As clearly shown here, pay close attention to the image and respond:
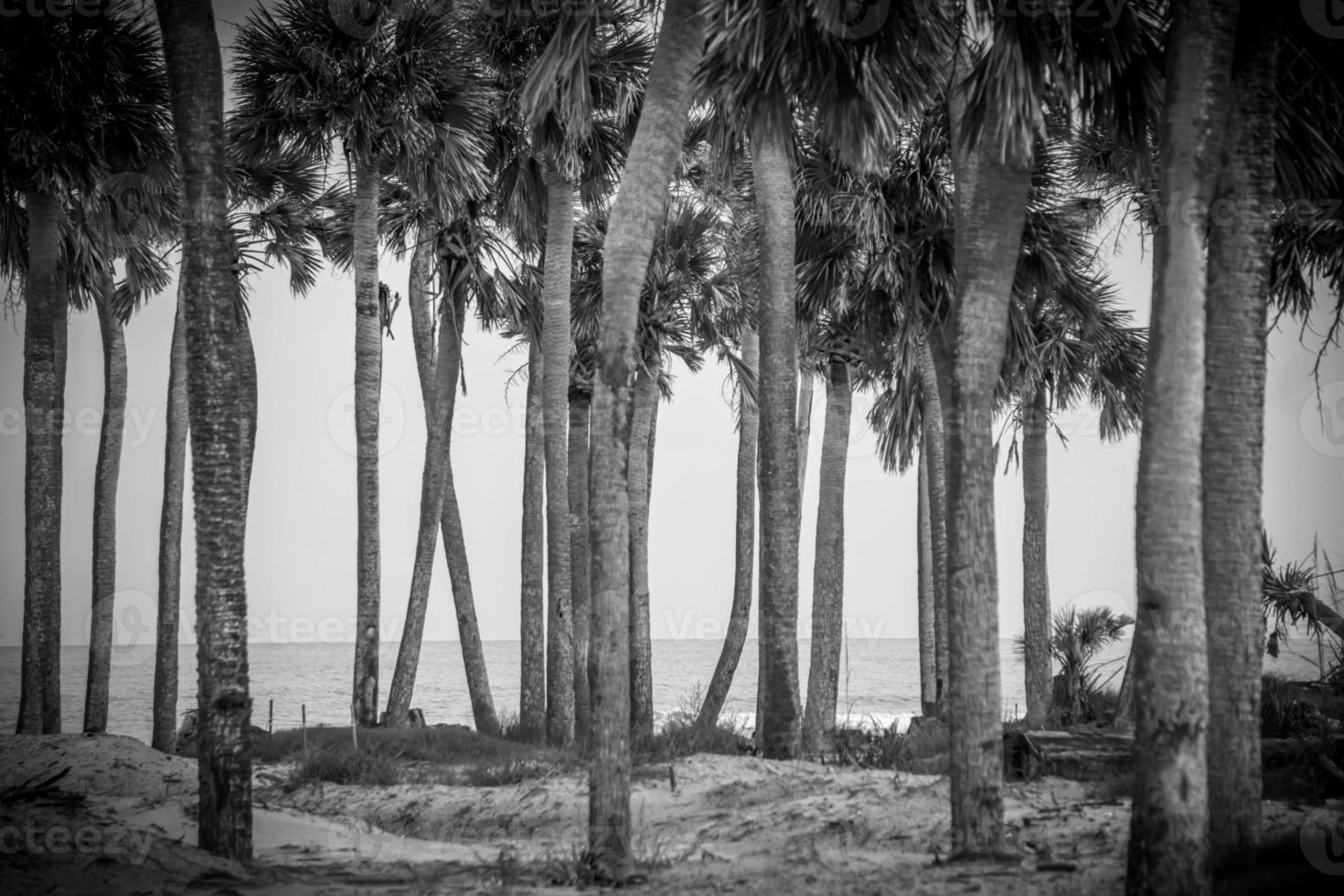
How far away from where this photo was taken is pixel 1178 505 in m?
7.10

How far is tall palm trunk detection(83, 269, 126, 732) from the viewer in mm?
19891

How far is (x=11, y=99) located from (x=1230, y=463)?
16.1m

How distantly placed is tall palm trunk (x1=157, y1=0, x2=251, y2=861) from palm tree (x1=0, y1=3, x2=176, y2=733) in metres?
7.81

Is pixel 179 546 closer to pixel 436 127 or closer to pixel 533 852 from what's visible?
pixel 436 127

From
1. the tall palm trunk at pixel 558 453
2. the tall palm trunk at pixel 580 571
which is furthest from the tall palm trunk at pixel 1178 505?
the tall palm trunk at pixel 580 571

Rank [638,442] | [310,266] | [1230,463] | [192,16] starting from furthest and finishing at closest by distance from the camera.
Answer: [310,266]
[638,442]
[192,16]
[1230,463]

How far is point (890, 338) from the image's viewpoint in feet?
61.1

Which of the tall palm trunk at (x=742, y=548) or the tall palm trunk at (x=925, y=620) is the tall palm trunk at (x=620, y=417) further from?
the tall palm trunk at (x=925, y=620)

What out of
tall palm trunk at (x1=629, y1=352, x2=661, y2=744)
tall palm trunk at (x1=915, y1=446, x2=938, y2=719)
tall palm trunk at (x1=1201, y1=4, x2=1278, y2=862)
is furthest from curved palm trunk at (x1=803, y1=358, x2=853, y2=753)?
tall palm trunk at (x1=1201, y1=4, x2=1278, y2=862)

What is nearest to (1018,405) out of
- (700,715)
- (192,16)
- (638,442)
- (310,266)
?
(638,442)

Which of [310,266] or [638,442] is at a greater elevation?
[310,266]

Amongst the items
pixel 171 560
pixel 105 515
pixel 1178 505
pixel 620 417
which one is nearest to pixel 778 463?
pixel 620 417

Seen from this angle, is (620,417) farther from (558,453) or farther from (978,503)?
(558,453)

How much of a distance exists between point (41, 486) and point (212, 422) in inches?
451
